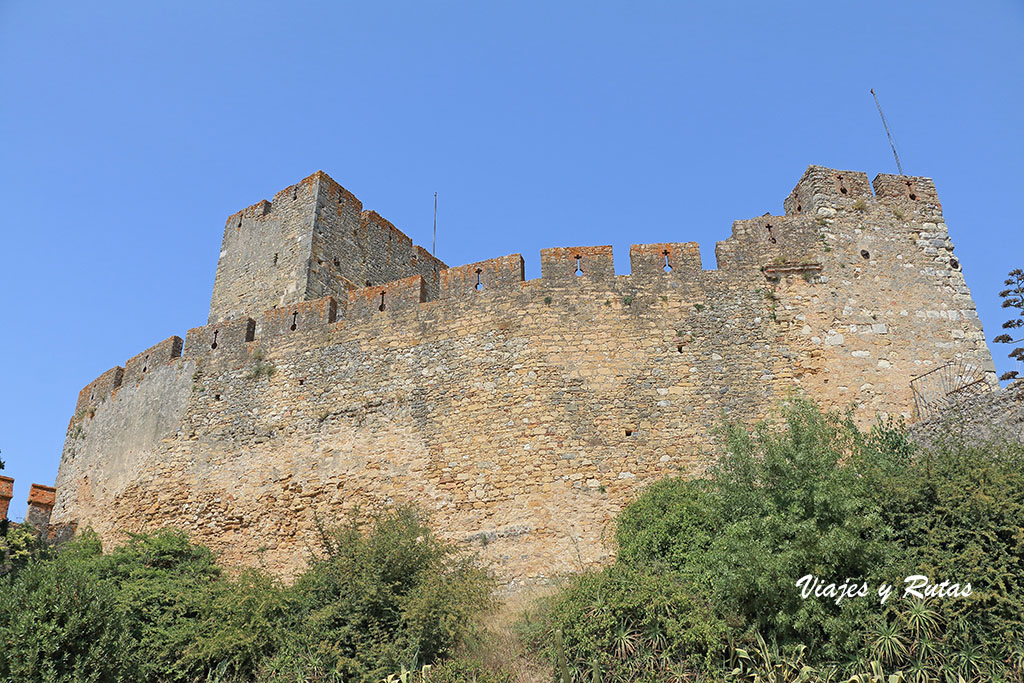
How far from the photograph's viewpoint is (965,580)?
9.41 meters

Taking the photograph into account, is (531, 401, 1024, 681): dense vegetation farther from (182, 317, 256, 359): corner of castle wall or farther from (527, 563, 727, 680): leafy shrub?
(182, 317, 256, 359): corner of castle wall

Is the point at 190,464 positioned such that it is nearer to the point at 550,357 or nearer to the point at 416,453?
the point at 416,453

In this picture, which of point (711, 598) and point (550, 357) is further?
point (550, 357)

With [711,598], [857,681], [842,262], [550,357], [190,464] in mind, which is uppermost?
[842,262]

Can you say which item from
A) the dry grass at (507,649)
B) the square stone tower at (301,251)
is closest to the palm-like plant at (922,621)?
the dry grass at (507,649)

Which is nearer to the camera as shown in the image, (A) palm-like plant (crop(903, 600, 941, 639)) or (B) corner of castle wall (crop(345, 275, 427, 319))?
(A) palm-like plant (crop(903, 600, 941, 639))

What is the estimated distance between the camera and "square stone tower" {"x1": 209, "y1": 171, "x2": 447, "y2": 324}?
2139 centimetres

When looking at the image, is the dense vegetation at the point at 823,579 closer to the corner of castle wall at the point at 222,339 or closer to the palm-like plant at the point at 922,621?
the palm-like plant at the point at 922,621

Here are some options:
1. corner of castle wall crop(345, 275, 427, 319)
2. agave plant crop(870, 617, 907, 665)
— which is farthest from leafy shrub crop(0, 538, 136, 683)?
agave plant crop(870, 617, 907, 665)

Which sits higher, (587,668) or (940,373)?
(940,373)

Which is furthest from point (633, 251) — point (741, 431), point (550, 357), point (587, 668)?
point (587, 668)

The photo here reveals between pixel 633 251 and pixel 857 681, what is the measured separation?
32.0 feet

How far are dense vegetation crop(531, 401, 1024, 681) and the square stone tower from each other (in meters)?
12.9

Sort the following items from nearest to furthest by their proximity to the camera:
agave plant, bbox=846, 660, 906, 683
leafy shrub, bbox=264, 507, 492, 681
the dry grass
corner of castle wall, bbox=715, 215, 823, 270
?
1. agave plant, bbox=846, 660, 906, 683
2. the dry grass
3. leafy shrub, bbox=264, 507, 492, 681
4. corner of castle wall, bbox=715, 215, 823, 270
